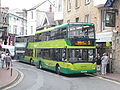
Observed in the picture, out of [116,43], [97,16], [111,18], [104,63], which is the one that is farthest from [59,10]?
[104,63]

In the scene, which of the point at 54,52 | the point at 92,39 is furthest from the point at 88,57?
the point at 54,52

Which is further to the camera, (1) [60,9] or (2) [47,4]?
(2) [47,4]

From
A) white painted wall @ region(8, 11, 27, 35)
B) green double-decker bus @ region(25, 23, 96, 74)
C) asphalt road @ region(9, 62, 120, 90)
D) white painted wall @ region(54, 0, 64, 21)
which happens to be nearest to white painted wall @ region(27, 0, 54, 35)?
white painted wall @ region(8, 11, 27, 35)

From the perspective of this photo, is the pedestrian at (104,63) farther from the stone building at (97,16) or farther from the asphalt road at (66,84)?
the asphalt road at (66,84)

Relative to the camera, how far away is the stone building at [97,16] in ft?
69.9

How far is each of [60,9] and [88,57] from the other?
60.3 feet

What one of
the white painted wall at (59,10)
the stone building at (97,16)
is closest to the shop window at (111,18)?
the stone building at (97,16)

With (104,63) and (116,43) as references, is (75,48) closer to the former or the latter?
(104,63)

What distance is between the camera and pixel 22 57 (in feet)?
113

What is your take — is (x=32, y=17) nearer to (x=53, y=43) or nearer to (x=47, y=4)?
(x=47, y=4)

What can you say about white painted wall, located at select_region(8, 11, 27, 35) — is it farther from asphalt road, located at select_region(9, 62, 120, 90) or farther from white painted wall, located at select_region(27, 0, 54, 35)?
asphalt road, located at select_region(9, 62, 120, 90)

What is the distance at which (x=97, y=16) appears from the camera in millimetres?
24906

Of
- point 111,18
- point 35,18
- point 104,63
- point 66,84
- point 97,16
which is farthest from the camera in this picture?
point 35,18

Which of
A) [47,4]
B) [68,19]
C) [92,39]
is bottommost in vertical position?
[92,39]
